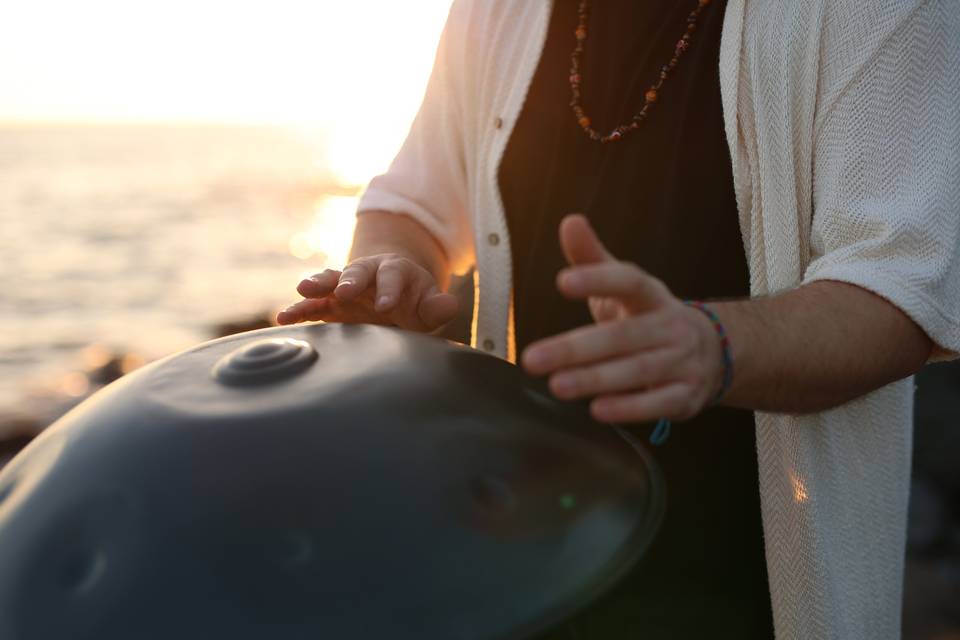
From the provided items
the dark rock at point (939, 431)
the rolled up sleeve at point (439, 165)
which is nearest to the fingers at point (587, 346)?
the rolled up sleeve at point (439, 165)

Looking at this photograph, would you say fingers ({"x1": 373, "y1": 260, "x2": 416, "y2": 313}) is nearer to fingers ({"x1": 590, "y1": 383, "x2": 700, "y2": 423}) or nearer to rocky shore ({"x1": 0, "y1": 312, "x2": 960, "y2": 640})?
fingers ({"x1": 590, "y1": 383, "x2": 700, "y2": 423})

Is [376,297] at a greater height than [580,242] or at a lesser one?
lesser

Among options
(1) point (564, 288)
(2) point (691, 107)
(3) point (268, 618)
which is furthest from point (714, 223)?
(3) point (268, 618)

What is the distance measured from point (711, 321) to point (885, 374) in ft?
1.18

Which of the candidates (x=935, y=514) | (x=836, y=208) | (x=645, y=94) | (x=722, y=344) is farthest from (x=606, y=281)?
(x=935, y=514)

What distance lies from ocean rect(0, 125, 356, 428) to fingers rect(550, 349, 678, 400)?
9.68 m

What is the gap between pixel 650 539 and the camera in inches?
34.5

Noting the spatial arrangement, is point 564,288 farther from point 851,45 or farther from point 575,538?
point 851,45

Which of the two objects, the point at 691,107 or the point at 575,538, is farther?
the point at 691,107

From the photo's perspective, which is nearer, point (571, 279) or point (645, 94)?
point (571, 279)

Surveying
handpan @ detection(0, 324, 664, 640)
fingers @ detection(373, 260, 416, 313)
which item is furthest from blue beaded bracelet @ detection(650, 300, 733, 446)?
fingers @ detection(373, 260, 416, 313)

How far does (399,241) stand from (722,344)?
0.92 metres

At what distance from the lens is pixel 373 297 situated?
1.44m

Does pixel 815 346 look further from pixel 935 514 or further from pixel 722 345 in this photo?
pixel 935 514
